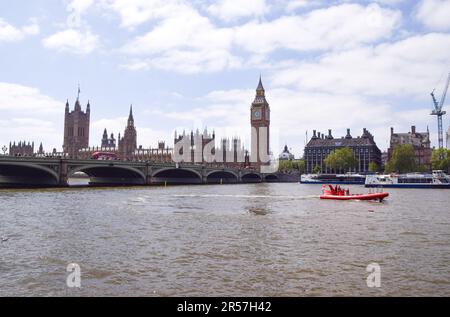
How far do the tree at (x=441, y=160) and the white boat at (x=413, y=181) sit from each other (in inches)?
1100

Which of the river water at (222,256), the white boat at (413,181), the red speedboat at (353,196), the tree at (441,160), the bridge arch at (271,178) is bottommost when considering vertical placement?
the river water at (222,256)

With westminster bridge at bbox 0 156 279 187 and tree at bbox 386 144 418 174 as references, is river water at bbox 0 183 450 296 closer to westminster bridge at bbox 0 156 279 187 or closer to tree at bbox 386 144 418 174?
westminster bridge at bbox 0 156 279 187

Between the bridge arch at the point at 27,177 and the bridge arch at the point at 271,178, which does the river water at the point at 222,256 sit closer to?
the bridge arch at the point at 27,177

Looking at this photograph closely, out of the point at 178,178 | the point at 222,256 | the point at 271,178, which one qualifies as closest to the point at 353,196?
the point at 222,256

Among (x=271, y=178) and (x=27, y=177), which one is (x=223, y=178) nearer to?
(x=271, y=178)

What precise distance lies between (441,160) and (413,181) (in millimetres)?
36726

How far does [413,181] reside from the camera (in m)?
105

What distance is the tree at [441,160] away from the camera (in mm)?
131750

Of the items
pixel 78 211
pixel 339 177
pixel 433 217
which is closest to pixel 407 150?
pixel 339 177

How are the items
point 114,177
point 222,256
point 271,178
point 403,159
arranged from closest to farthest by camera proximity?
1. point 222,256
2. point 114,177
3. point 403,159
4. point 271,178

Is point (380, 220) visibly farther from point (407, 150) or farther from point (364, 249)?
point (407, 150)

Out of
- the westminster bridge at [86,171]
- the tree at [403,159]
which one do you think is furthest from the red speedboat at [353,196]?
the tree at [403,159]
